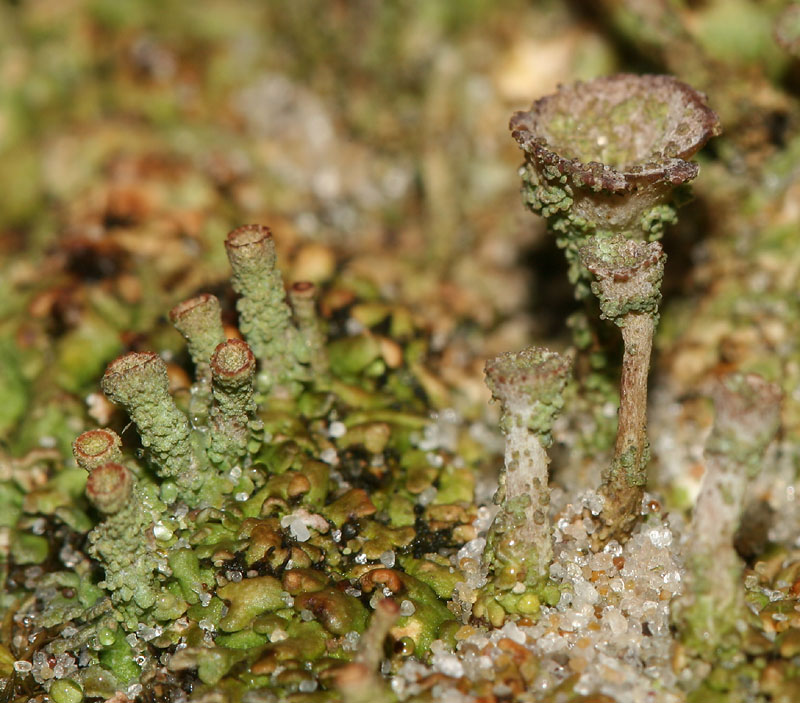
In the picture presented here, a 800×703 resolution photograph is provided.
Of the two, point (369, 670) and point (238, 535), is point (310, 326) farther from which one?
point (369, 670)

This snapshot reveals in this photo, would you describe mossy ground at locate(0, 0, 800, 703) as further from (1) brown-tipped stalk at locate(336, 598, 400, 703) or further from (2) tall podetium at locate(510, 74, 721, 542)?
(2) tall podetium at locate(510, 74, 721, 542)

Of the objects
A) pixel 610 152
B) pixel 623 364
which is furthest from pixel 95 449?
pixel 610 152

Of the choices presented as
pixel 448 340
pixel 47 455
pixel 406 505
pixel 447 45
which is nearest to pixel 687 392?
pixel 448 340

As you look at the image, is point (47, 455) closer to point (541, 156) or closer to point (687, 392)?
point (541, 156)

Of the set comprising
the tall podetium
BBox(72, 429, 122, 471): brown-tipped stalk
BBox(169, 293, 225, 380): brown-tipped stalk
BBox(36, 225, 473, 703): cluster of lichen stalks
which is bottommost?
BBox(36, 225, 473, 703): cluster of lichen stalks

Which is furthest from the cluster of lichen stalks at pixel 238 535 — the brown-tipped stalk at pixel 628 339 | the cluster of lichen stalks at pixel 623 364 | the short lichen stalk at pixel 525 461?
the brown-tipped stalk at pixel 628 339

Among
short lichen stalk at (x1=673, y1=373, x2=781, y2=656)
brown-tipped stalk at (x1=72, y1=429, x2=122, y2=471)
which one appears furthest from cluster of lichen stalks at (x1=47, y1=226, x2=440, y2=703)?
short lichen stalk at (x1=673, y1=373, x2=781, y2=656)
